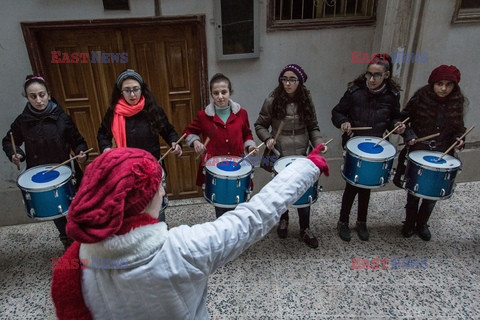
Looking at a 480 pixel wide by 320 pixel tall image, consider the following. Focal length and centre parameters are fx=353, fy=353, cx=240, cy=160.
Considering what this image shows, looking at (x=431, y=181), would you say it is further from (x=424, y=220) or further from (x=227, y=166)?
(x=227, y=166)

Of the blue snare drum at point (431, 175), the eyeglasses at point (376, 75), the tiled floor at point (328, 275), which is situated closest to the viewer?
the tiled floor at point (328, 275)

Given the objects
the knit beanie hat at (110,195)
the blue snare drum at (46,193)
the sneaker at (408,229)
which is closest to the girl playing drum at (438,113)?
the sneaker at (408,229)

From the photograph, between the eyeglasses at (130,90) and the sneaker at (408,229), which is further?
the sneaker at (408,229)

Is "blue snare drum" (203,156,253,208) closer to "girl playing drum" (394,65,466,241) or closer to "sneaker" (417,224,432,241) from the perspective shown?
"girl playing drum" (394,65,466,241)

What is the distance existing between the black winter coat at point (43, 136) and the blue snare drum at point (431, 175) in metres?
2.93

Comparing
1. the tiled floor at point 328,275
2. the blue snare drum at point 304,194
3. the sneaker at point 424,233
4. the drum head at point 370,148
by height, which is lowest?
the tiled floor at point 328,275

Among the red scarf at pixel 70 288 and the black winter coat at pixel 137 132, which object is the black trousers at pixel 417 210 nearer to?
the black winter coat at pixel 137 132

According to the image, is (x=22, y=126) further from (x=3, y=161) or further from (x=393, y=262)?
(x=393, y=262)

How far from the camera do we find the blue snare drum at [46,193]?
9.00 feet

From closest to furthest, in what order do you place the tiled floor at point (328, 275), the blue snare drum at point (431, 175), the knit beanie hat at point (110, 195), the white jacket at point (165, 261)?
the knit beanie hat at point (110, 195)
the white jacket at point (165, 261)
the tiled floor at point (328, 275)
the blue snare drum at point (431, 175)

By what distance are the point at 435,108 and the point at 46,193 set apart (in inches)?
132

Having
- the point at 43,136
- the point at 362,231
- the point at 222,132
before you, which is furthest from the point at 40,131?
the point at 362,231

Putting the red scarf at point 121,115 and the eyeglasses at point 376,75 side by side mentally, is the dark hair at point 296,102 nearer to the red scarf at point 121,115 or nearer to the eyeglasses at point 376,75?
the eyeglasses at point 376,75

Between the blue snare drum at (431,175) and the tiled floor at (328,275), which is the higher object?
the blue snare drum at (431,175)
